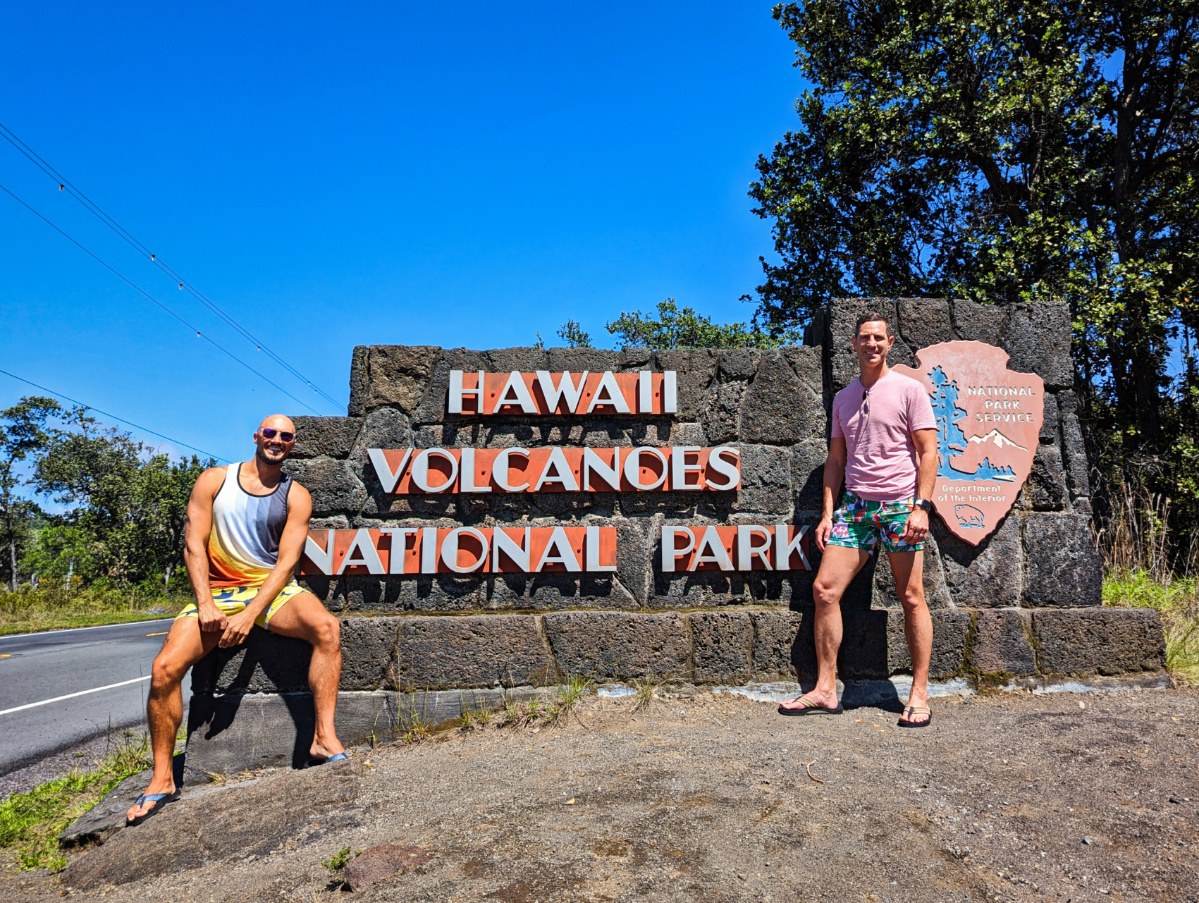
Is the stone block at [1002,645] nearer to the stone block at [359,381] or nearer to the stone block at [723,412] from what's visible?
the stone block at [723,412]

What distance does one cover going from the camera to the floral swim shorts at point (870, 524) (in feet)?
11.0

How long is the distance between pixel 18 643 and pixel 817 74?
16917 millimetres

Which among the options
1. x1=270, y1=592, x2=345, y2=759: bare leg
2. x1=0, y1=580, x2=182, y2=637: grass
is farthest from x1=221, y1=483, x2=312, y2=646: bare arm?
x1=0, y1=580, x2=182, y2=637: grass

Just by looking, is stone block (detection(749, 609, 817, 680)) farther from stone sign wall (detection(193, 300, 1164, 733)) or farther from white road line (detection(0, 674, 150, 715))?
white road line (detection(0, 674, 150, 715))

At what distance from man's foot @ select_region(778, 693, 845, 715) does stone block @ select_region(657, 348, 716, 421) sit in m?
1.53

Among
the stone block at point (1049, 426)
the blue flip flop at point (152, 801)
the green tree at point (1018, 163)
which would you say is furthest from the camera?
the green tree at point (1018, 163)

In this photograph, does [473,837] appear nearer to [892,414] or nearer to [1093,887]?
[1093,887]

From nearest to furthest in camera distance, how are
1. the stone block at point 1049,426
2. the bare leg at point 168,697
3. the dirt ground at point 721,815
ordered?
the dirt ground at point 721,815
the bare leg at point 168,697
the stone block at point 1049,426

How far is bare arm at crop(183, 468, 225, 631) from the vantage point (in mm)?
3256

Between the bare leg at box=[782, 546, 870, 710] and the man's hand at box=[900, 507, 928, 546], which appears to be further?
the bare leg at box=[782, 546, 870, 710]

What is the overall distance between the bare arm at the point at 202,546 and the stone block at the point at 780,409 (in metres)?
2.70

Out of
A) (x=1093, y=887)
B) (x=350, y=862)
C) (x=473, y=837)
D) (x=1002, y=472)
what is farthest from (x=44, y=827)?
(x=1002, y=472)

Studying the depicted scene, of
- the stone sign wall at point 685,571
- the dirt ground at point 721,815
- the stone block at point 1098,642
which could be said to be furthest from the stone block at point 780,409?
the stone block at point 1098,642

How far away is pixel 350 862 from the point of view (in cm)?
235
